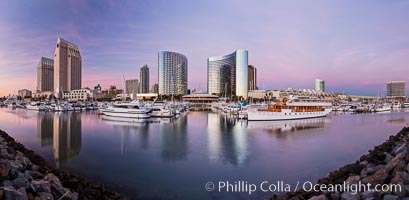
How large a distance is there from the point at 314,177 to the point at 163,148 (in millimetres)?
8657

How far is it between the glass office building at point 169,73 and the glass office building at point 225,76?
1653cm

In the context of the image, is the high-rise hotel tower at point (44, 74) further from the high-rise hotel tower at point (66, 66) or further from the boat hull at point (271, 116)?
the boat hull at point (271, 116)

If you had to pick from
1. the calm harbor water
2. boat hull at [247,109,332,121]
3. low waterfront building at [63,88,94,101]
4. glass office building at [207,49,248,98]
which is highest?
glass office building at [207,49,248,98]

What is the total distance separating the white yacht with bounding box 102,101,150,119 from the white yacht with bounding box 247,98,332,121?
14731 millimetres

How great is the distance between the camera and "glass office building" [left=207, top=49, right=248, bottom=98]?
432 ft

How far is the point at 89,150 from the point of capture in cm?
1467

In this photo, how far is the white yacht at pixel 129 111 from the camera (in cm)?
3612

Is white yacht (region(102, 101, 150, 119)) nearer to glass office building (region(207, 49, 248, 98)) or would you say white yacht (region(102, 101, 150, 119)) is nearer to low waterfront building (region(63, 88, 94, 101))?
low waterfront building (region(63, 88, 94, 101))

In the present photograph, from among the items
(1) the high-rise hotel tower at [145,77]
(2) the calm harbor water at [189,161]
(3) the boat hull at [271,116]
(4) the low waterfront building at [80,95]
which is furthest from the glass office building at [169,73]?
(2) the calm harbor water at [189,161]

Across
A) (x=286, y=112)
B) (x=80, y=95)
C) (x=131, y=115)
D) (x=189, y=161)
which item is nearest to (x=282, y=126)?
(x=286, y=112)

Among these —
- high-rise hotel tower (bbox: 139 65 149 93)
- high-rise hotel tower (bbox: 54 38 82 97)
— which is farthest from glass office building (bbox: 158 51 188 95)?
high-rise hotel tower (bbox: 54 38 82 97)

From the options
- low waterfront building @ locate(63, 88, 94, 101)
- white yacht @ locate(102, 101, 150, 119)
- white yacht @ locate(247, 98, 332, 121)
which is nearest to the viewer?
white yacht @ locate(247, 98, 332, 121)

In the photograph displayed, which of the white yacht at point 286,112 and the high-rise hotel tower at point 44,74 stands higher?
the high-rise hotel tower at point 44,74

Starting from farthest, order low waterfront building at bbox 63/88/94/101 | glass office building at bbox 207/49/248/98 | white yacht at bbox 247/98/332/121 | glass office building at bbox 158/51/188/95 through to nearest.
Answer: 1. glass office building at bbox 207/49/248/98
2. glass office building at bbox 158/51/188/95
3. low waterfront building at bbox 63/88/94/101
4. white yacht at bbox 247/98/332/121
